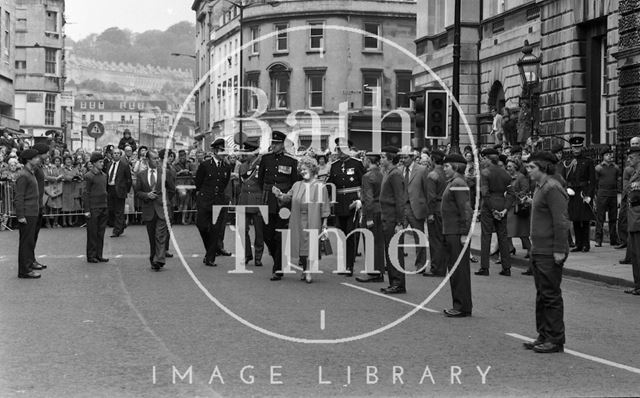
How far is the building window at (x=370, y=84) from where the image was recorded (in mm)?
64812

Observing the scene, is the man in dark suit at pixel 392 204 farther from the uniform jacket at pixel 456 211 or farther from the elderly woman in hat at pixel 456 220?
the uniform jacket at pixel 456 211

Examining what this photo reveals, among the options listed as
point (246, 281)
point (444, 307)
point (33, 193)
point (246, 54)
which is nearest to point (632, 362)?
point (444, 307)

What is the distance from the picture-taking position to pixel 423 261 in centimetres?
1777

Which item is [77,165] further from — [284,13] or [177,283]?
[284,13]

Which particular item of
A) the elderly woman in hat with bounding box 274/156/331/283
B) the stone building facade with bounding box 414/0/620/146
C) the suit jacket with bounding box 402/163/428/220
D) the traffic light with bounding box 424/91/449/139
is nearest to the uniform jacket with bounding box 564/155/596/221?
the traffic light with bounding box 424/91/449/139

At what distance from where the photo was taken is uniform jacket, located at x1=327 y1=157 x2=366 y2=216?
17.2 meters

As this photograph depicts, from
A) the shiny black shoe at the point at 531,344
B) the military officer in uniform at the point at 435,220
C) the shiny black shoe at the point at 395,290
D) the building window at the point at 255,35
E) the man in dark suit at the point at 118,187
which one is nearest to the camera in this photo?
the shiny black shoe at the point at 531,344

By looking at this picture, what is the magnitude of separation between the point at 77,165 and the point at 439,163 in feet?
55.6

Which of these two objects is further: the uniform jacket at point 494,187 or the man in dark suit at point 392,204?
the uniform jacket at point 494,187

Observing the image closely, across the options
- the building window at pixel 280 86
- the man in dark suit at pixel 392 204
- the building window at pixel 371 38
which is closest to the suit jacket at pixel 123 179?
the man in dark suit at pixel 392 204

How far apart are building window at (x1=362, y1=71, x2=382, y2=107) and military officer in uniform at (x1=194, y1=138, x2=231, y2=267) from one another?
46.6 meters

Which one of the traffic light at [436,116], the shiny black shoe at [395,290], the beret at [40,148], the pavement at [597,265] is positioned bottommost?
the shiny black shoe at [395,290]

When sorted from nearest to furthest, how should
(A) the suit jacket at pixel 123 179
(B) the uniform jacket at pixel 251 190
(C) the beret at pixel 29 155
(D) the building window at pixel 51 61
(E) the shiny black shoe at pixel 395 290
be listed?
(E) the shiny black shoe at pixel 395 290, (C) the beret at pixel 29 155, (B) the uniform jacket at pixel 251 190, (A) the suit jacket at pixel 123 179, (D) the building window at pixel 51 61

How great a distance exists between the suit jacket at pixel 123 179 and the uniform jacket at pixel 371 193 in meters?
10.7
